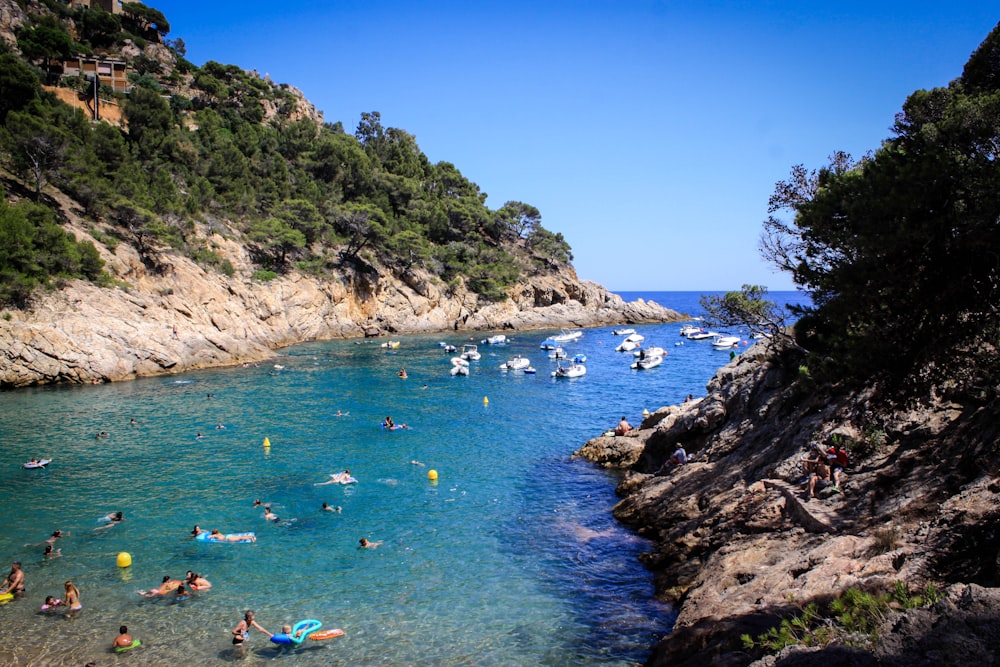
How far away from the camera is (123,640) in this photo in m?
11.5

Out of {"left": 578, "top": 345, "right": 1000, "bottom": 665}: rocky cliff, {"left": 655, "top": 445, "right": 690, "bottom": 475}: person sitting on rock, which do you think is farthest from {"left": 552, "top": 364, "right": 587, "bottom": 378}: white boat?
{"left": 655, "top": 445, "right": 690, "bottom": 475}: person sitting on rock

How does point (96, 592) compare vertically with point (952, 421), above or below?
below

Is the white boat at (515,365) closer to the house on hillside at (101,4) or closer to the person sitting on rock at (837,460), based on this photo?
the person sitting on rock at (837,460)

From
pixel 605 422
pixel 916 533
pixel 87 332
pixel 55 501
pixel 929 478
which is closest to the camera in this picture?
pixel 916 533

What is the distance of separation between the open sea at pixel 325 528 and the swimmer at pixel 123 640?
21cm

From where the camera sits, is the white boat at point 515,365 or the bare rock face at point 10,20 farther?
the bare rock face at point 10,20

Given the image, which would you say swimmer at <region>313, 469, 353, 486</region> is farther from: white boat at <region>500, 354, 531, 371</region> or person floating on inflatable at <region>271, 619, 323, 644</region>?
white boat at <region>500, 354, 531, 371</region>

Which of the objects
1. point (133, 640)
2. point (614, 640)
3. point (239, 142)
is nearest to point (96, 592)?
point (133, 640)

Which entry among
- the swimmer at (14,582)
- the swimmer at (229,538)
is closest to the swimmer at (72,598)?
the swimmer at (14,582)

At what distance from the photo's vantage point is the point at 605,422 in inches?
1249

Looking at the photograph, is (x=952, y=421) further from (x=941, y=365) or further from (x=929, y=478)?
(x=941, y=365)

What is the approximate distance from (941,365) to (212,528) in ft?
59.2

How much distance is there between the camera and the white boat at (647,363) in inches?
1981

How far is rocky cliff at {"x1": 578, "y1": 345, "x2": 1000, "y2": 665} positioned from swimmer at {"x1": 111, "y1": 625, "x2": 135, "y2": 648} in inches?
388
